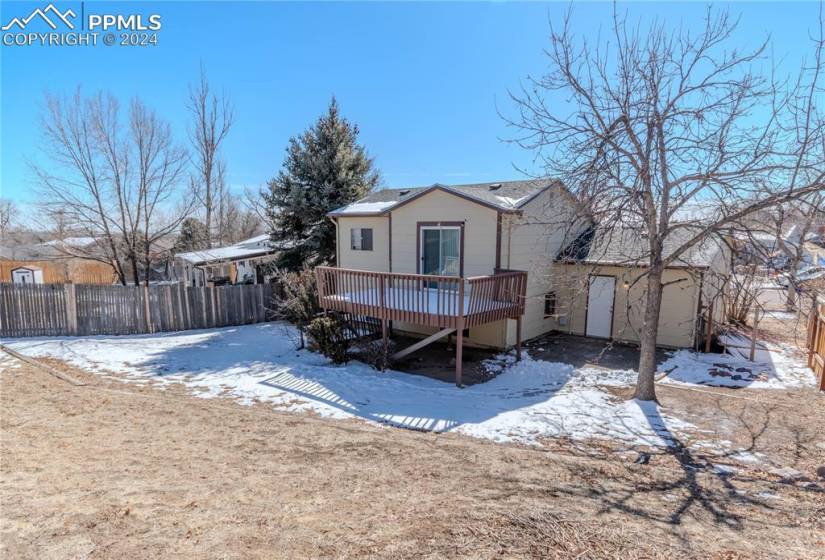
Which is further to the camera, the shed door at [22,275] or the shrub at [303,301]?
the shed door at [22,275]

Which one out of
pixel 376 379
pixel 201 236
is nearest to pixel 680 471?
pixel 376 379

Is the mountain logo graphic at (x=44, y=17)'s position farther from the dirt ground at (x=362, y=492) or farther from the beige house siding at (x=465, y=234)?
the beige house siding at (x=465, y=234)

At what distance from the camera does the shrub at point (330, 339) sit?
10.1 metres

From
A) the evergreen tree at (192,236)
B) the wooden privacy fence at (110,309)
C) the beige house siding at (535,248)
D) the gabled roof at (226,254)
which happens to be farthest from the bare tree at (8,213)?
the beige house siding at (535,248)

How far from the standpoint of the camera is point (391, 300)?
33.0 feet

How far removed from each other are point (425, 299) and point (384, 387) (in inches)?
95.1

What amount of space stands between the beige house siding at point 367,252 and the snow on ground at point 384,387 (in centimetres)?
360

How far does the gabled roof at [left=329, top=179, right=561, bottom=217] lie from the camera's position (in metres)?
10.8

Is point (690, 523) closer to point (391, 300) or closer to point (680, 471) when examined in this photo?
point (680, 471)

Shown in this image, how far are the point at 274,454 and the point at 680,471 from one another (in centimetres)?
485

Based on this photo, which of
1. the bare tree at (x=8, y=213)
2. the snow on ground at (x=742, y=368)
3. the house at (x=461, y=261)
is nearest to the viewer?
the snow on ground at (x=742, y=368)

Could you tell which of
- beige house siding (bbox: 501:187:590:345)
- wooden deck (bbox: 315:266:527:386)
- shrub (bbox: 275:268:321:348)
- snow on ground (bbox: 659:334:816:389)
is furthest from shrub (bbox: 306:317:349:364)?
snow on ground (bbox: 659:334:816:389)

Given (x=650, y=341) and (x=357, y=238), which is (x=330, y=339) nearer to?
(x=357, y=238)

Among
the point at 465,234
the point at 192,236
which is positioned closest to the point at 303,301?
the point at 465,234
